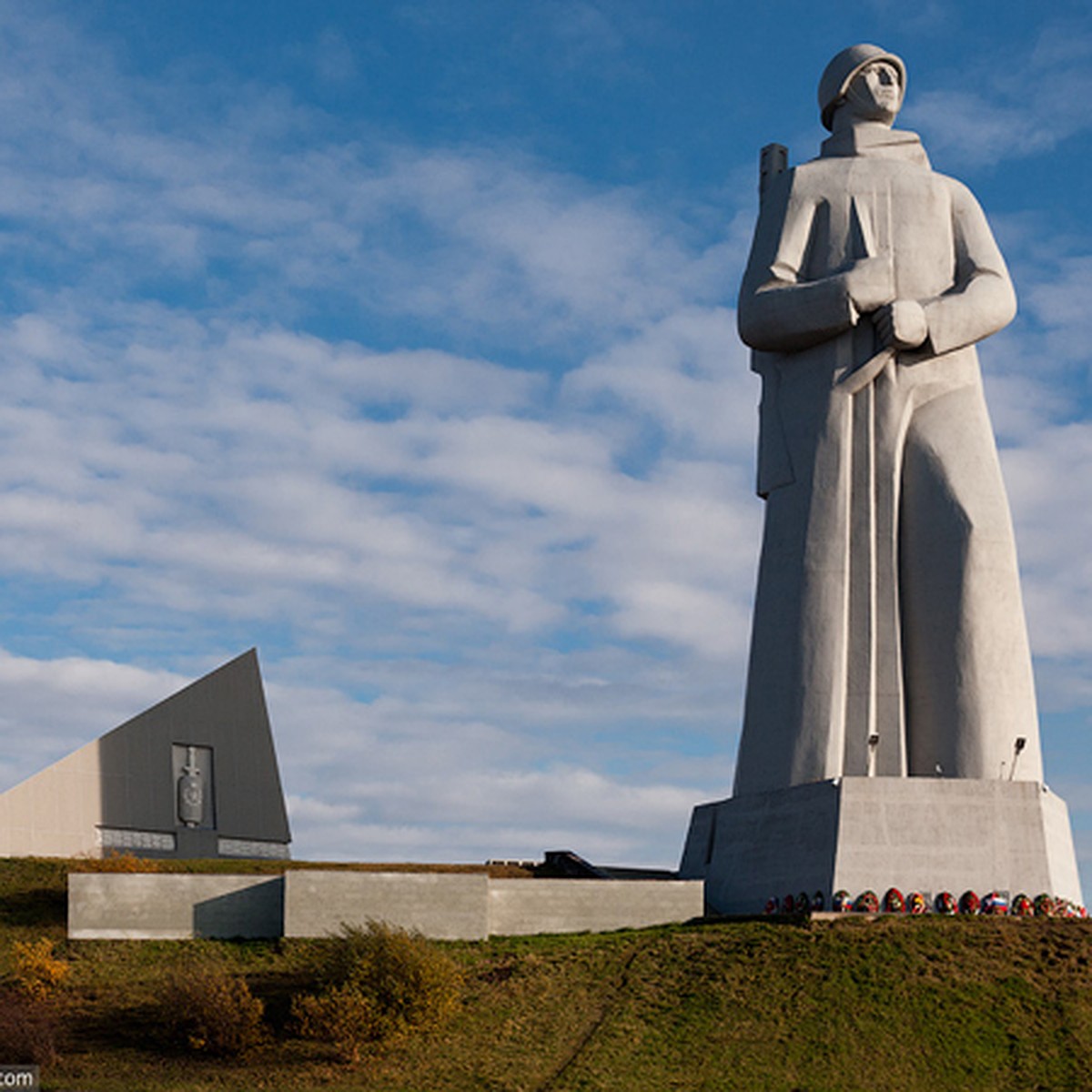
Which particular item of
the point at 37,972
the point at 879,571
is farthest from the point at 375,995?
the point at 879,571

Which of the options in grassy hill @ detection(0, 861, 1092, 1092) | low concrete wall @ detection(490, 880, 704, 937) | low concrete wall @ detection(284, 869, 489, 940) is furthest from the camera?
low concrete wall @ detection(490, 880, 704, 937)

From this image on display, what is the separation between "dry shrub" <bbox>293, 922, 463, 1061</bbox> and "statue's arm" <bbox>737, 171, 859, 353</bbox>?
31.4 ft

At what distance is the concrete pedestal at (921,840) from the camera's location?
21.0m

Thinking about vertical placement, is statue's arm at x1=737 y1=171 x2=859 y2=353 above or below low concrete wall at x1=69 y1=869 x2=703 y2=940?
above

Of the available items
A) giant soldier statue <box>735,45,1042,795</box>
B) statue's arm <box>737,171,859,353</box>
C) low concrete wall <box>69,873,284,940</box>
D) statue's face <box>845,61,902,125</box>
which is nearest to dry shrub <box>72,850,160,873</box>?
low concrete wall <box>69,873,284,940</box>

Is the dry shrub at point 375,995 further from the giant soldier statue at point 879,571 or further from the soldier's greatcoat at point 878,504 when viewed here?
the soldier's greatcoat at point 878,504

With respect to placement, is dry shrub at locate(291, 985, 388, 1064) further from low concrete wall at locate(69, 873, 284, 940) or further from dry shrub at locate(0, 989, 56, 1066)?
low concrete wall at locate(69, 873, 284, 940)

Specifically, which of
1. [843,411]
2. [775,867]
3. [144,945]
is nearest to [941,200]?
[843,411]

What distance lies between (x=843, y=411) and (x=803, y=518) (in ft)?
4.89

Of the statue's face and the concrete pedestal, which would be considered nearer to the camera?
the concrete pedestal

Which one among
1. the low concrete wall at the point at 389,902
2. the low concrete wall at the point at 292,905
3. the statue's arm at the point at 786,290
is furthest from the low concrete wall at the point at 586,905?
the statue's arm at the point at 786,290

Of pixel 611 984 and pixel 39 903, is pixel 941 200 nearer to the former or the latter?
pixel 611 984

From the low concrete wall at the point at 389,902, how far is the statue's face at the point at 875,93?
462 inches

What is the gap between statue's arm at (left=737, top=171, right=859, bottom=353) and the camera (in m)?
23.4
